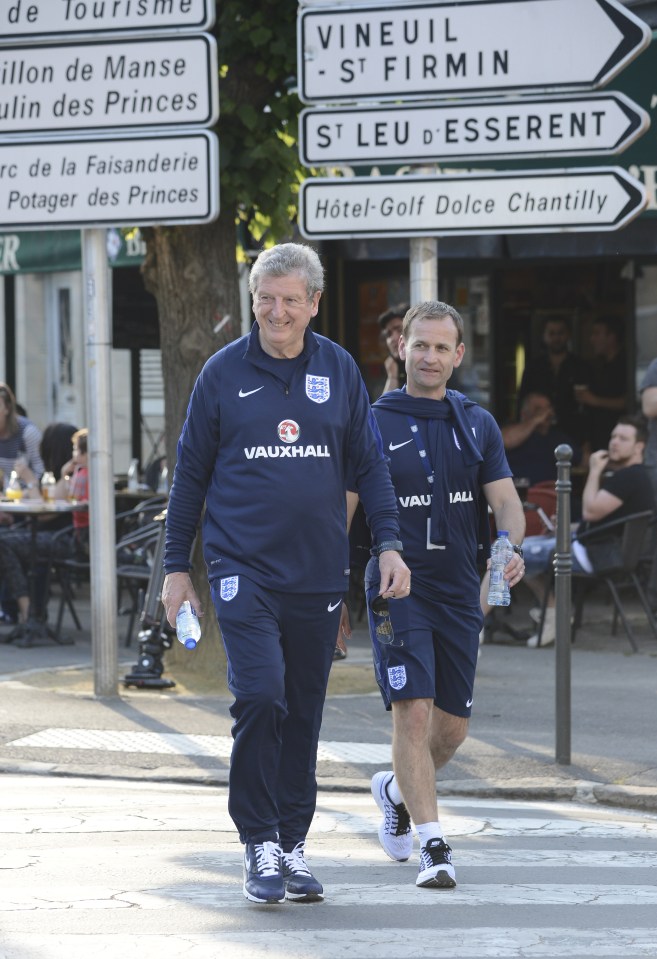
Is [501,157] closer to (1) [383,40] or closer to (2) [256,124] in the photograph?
(1) [383,40]

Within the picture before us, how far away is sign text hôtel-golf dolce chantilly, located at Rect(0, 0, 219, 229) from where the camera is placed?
29.9 ft

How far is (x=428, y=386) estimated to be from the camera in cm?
574

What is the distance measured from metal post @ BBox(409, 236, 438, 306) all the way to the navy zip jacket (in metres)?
3.83

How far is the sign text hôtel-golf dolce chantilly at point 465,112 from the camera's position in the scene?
853 centimetres

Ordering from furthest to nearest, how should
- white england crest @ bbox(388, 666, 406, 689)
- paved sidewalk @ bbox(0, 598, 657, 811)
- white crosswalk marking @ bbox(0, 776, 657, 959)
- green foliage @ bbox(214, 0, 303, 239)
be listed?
green foliage @ bbox(214, 0, 303, 239) < paved sidewalk @ bbox(0, 598, 657, 811) < white england crest @ bbox(388, 666, 406, 689) < white crosswalk marking @ bbox(0, 776, 657, 959)

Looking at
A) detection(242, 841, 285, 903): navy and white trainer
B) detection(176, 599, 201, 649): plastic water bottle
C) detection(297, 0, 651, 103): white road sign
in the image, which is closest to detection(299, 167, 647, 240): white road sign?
detection(297, 0, 651, 103): white road sign

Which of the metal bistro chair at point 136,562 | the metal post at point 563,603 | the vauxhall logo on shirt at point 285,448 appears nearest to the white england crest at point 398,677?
the vauxhall logo on shirt at point 285,448

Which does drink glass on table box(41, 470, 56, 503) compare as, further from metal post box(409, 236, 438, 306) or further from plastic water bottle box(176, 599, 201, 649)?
plastic water bottle box(176, 599, 201, 649)

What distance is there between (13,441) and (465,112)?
653cm

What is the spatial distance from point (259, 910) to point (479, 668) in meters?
5.80

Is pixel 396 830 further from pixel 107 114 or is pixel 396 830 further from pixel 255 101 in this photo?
pixel 255 101

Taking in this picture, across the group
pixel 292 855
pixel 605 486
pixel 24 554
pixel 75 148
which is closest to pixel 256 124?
pixel 75 148

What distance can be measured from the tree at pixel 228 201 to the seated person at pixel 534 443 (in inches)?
142

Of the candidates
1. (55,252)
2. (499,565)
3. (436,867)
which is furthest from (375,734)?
(55,252)
